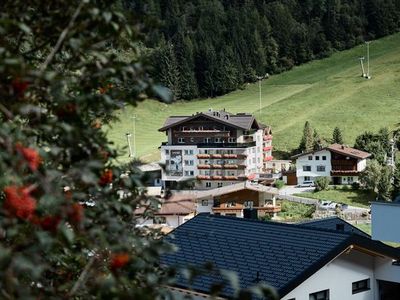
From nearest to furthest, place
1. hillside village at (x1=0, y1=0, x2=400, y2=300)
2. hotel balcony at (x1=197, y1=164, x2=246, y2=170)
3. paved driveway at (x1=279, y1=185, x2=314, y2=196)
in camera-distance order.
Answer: hillside village at (x1=0, y1=0, x2=400, y2=300), paved driveway at (x1=279, y1=185, x2=314, y2=196), hotel balcony at (x1=197, y1=164, x2=246, y2=170)

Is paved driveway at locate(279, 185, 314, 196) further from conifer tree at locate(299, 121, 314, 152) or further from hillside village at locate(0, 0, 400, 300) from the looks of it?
conifer tree at locate(299, 121, 314, 152)

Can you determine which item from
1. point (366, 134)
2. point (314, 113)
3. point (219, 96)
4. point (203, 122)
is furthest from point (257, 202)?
point (219, 96)

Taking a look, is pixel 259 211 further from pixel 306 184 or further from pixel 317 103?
pixel 317 103

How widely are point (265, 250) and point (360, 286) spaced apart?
256cm

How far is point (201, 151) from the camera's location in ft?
224

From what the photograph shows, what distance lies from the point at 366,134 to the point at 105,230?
73.1 meters

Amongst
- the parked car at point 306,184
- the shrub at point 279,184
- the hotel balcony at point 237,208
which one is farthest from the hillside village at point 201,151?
the shrub at point 279,184

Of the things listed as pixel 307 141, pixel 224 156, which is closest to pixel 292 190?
pixel 224 156

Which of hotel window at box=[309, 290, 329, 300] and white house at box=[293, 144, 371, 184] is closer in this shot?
hotel window at box=[309, 290, 329, 300]

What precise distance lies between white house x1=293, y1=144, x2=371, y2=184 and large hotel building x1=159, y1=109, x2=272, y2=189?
508 cm

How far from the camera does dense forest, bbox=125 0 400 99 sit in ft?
420

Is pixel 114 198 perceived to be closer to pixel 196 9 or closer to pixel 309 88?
pixel 309 88

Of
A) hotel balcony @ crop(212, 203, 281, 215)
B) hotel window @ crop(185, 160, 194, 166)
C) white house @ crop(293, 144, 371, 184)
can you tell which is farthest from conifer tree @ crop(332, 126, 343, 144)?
hotel balcony @ crop(212, 203, 281, 215)

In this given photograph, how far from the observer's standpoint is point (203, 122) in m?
71.3
